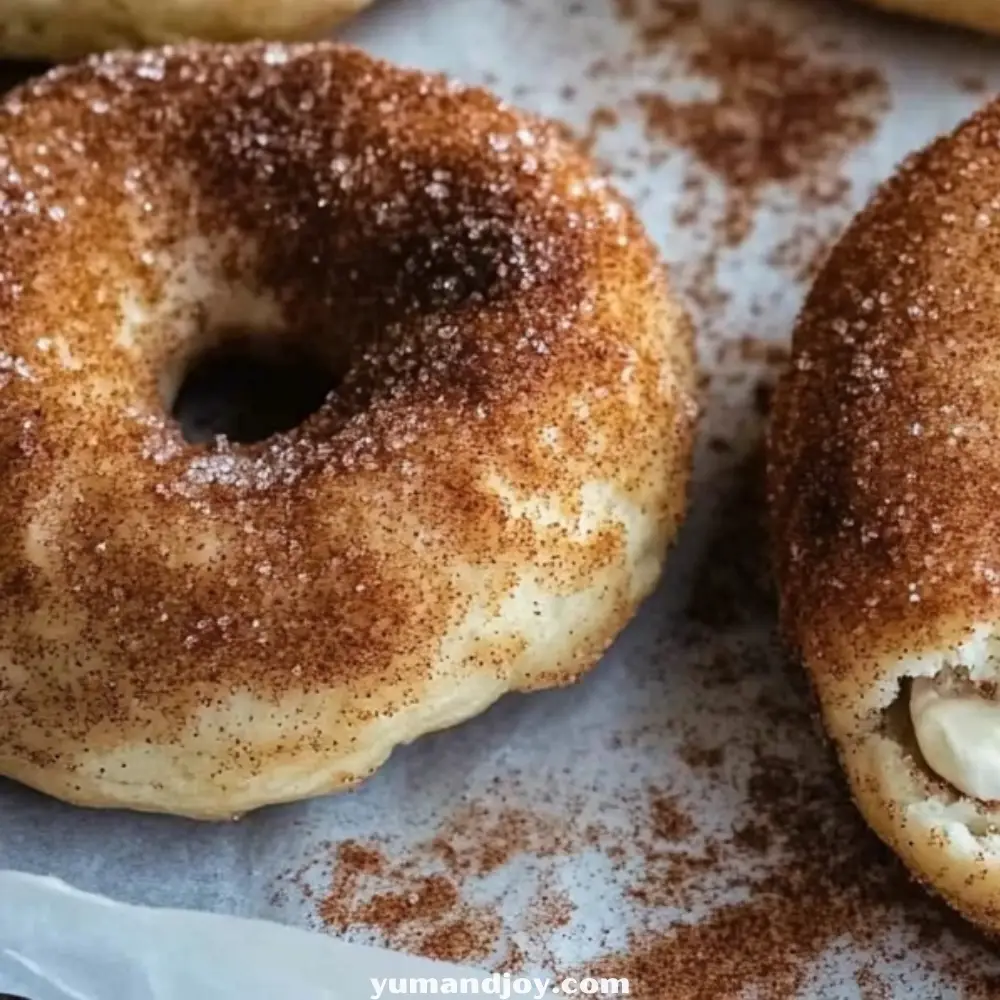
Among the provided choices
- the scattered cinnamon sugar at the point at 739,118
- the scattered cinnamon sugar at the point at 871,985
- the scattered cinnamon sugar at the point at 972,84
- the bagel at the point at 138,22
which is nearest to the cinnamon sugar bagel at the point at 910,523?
the scattered cinnamon sugar at the point at 871,985

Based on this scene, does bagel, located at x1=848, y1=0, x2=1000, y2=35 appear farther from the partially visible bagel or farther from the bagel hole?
the bagel hole

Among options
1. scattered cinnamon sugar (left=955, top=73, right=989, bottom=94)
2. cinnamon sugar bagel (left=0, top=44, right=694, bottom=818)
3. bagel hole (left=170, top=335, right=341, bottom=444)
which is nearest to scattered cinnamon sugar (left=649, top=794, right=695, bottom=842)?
cinnamon sugar bagel (left=0, top=44, right=694, bottom=818)

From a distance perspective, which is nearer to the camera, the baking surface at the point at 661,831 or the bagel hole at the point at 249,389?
the baking surface at the point at 661,831

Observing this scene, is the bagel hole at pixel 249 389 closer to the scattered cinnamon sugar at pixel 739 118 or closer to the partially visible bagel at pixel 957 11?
the scattered cinnamon sugar at pixel 739 118

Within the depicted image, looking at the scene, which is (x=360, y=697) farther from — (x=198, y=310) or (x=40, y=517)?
(x=198, y=310)

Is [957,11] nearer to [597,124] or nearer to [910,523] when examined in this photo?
[597,124]

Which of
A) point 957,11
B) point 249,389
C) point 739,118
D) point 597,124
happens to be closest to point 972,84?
point 957,11
